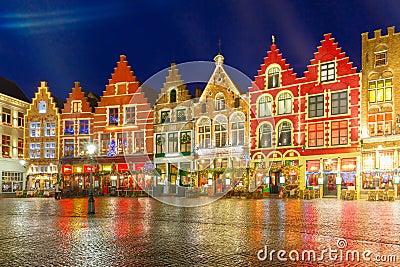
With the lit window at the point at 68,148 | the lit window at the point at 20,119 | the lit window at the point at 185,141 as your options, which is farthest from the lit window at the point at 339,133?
the lit window at the point at 20,119

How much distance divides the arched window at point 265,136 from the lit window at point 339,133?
19.3 feet

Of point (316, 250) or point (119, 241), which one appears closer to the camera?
point (316, 250)

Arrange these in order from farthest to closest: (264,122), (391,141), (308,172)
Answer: (264,122) < (308,172) < (391,141)

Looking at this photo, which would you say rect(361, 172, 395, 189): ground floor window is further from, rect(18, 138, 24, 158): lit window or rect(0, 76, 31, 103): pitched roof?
rect(0, 76, 31, 103): pitched roof

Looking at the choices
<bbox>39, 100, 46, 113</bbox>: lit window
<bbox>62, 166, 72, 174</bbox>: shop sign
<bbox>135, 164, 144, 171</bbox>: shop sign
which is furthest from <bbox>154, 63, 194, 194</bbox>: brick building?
<bbox>39, 100, 46, 113</bbox>: lit window

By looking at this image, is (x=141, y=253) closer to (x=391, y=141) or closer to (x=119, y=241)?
(x=119, y=241)

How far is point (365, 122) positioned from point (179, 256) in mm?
30234

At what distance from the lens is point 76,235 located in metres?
12.4

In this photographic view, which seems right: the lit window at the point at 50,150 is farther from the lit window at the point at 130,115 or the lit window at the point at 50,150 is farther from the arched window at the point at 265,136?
the arched window at the point at 265,136

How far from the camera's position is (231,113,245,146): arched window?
4312cm

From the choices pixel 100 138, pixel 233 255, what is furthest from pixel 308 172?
pixel 233 255

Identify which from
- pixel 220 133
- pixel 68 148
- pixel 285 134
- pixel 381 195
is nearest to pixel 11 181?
pixel 68 148

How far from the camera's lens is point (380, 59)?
35844 mm

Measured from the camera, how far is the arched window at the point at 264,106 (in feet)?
136
